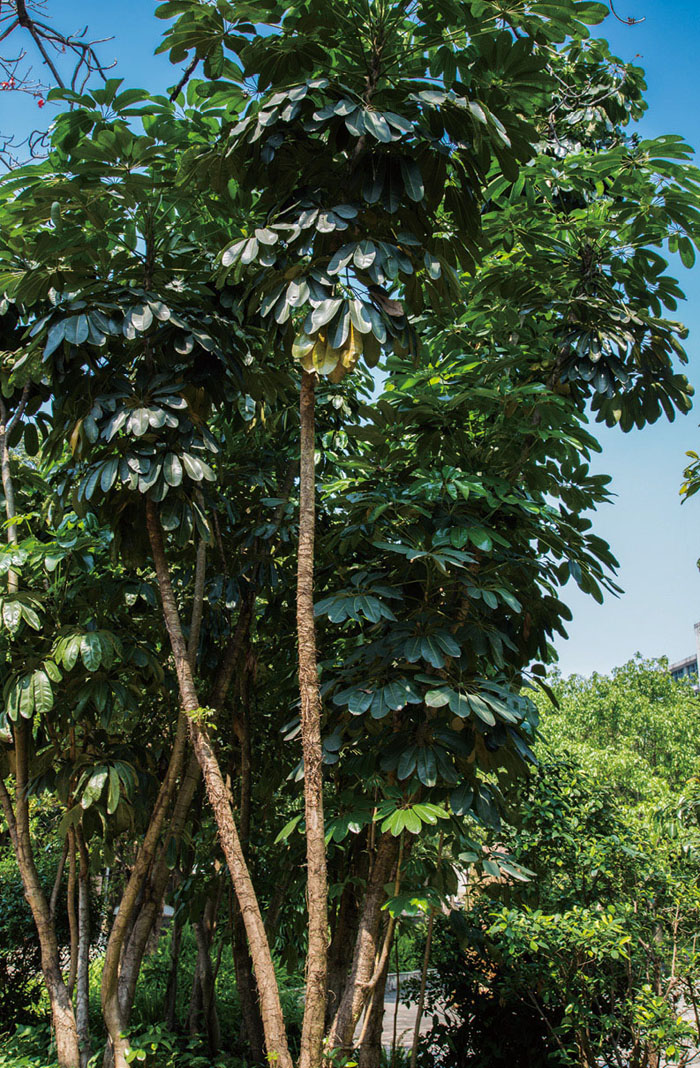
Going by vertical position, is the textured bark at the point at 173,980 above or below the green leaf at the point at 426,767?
below

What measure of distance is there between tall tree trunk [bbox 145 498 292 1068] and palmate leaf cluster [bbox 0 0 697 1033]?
0.26 m

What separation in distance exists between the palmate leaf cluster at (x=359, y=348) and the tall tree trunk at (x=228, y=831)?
0.84 feet

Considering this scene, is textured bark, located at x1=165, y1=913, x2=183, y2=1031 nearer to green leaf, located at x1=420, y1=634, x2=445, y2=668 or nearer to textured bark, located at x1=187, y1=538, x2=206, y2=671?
textured bark, located at x1=187, y1=538, x2=206, y2=671

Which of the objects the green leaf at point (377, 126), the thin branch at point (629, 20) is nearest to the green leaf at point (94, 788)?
the green leaf at point (377, 126)

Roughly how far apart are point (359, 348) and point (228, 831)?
70.0 inches

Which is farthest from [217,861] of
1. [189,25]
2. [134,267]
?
[189,25]

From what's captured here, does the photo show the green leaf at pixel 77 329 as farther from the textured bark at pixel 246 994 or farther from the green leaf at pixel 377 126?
the textured bark at pixel 246 994

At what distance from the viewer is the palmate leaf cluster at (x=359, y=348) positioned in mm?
2922

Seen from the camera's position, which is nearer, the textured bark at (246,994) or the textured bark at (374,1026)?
the textured bark at (374,1026)

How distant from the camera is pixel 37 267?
3.53 metres

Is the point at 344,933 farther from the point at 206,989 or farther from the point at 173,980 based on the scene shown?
the point at 173,980

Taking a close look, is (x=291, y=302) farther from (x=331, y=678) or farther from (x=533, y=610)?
(x=533, y=610)

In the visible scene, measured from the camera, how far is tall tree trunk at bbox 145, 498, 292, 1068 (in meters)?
2.76

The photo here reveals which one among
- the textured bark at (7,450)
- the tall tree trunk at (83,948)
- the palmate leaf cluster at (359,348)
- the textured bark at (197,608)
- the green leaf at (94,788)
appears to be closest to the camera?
the palmate leaf cluster at (359,348)
